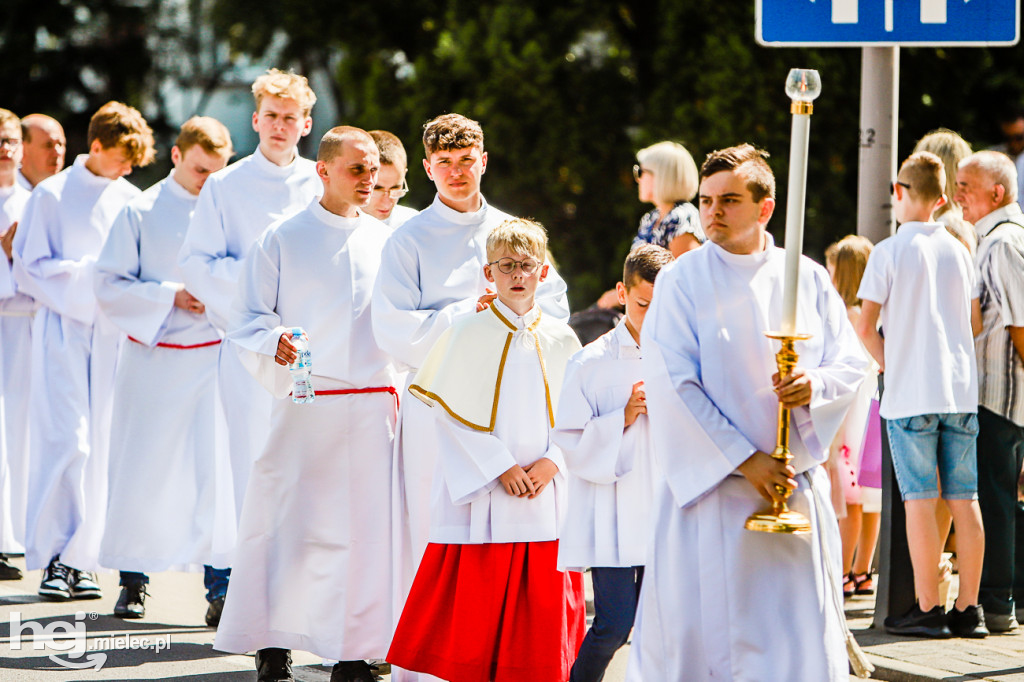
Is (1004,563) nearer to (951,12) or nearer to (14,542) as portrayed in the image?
(951,12)

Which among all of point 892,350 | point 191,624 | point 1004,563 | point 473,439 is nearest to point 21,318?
point 191,624

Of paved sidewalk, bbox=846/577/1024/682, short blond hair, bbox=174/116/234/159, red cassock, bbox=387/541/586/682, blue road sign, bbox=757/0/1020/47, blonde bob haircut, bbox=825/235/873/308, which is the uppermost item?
blue road sign, bbox=757/0/1020/47

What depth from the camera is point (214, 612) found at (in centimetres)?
718

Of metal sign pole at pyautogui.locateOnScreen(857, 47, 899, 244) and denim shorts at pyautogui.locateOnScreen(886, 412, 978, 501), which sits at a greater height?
metal sign pole at pyautogui.locateOnScreen(857, 47, 899, 244)

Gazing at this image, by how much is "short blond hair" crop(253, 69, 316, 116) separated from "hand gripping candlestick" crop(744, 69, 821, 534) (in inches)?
133

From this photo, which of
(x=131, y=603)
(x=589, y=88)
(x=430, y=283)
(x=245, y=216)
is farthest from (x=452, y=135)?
(x=589, y=88)

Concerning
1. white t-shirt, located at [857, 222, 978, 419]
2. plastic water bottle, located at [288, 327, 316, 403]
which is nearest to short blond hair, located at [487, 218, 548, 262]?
plastic water bottle, located at [288, 327, 316, 403]

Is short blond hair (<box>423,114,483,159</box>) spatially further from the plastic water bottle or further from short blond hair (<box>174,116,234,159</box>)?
short blond hair (<box>174,116,234,159</box>)

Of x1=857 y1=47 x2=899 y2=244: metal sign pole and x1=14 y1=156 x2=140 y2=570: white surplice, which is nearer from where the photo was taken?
x1=857 y1=47 x2=899 y2=244: metal sign pole

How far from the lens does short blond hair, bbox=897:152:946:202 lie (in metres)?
6.72

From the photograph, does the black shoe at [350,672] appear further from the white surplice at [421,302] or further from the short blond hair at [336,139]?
the short blond hair at [336,139]

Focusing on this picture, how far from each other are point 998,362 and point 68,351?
4885 mm

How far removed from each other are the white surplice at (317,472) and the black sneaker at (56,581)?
2246 mm

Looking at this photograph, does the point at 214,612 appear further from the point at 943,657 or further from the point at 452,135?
the point at 943,657
